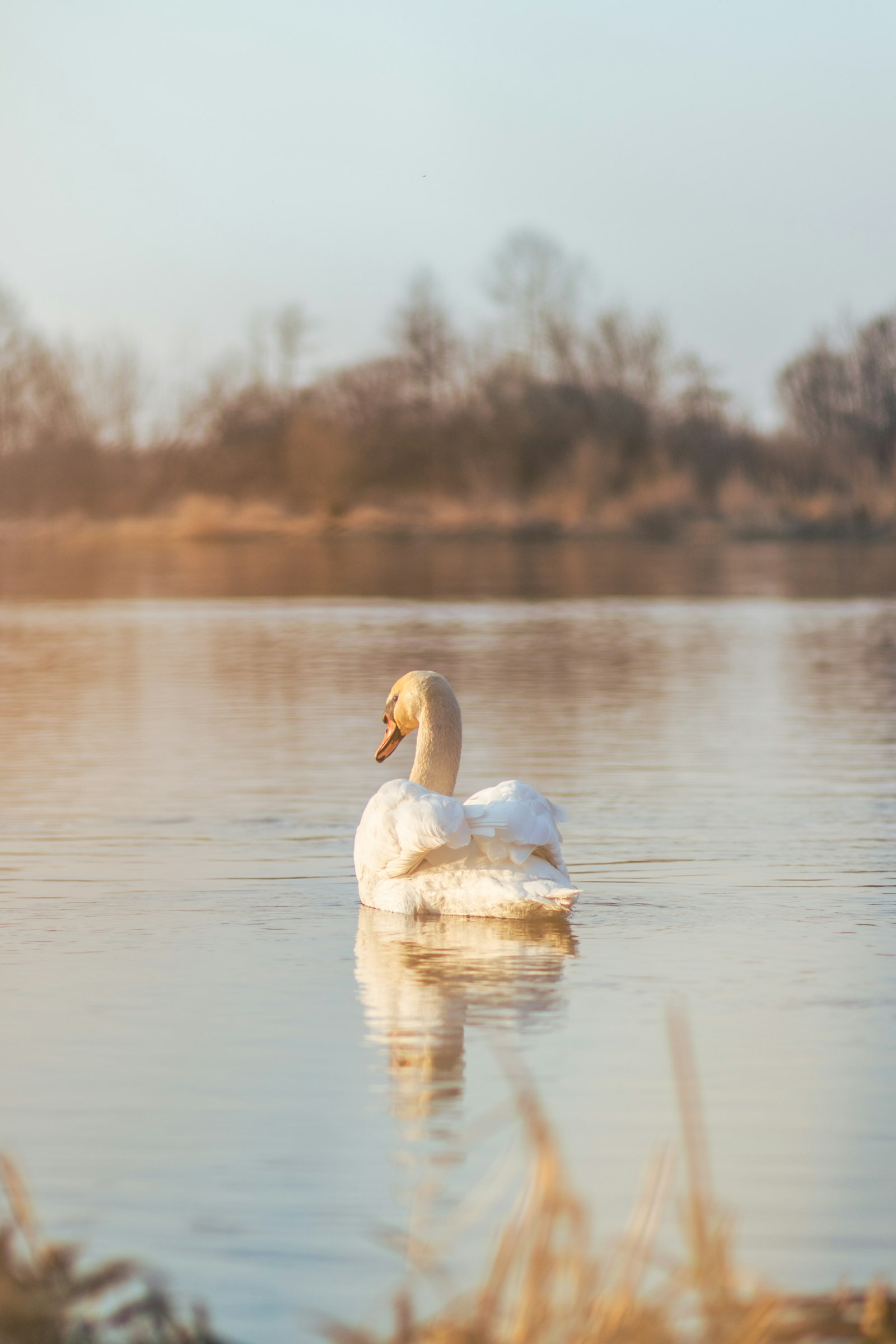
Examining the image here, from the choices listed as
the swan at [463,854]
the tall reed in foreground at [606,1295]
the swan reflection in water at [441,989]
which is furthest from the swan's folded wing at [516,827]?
the tall reed in foreground at [606,1295]

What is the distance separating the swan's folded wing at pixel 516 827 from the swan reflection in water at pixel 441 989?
301 millimetres

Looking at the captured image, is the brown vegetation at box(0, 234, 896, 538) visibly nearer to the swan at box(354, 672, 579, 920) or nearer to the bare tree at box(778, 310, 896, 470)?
the bare tree at box(778, 310, 896, 470)

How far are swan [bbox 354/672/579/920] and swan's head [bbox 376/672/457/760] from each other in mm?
1044

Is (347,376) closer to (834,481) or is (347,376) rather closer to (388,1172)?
(834,481)

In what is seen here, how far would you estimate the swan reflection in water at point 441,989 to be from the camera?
17.3 feet

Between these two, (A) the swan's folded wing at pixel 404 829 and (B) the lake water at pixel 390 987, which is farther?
(A) the swan's folded wing at pixel 404 829

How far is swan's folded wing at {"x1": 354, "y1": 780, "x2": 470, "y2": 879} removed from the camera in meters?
7.18

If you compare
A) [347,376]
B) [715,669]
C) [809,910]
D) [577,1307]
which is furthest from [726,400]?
[577,1307]

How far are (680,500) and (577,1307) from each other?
47.9 metres

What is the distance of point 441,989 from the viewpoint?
6.46 m


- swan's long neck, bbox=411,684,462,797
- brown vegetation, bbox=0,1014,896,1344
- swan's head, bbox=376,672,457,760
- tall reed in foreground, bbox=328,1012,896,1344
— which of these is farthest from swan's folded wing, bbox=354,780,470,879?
tall reed in foreground, bbox=328,1012,896,1344

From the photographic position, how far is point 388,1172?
4.52 meters

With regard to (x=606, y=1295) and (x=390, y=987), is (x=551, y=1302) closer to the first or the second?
(x=606, y=1295)

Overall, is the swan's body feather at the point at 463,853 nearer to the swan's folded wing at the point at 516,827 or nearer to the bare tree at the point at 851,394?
the swan's folded wing at the point at 516,827
